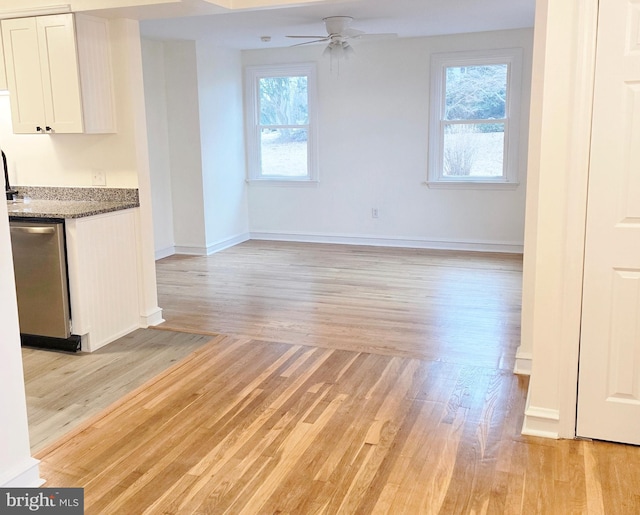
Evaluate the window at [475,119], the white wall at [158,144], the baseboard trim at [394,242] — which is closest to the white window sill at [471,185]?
the window at [475,119]

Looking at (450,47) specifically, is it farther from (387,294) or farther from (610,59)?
(610,59)

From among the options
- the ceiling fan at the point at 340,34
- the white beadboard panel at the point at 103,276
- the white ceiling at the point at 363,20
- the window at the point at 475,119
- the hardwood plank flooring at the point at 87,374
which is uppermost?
the white ceiling at the point at 363,20

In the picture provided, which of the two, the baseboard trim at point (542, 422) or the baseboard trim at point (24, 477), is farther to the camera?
the baseboard trim at point (542, 422)

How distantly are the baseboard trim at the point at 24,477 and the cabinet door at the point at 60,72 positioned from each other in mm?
2379

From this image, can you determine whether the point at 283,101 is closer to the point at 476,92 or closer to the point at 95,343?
the point at 476,92

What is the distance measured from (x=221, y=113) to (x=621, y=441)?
5.66 m

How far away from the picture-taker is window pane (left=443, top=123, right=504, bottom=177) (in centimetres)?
672

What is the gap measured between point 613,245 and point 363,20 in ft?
12.7

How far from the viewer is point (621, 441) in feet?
8.71

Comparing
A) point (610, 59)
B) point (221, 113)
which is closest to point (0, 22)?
point (221, 113)

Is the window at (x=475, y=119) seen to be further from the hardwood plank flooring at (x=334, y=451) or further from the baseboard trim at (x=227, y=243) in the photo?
the hardwood plank flooring at (x=334, y=451)

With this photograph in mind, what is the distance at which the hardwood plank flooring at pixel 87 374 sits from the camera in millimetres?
3006

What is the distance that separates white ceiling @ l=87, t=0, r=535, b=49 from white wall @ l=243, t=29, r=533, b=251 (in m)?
0.52

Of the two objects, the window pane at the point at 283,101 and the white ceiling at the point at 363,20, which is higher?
the white ceiling at the point at 363,20
